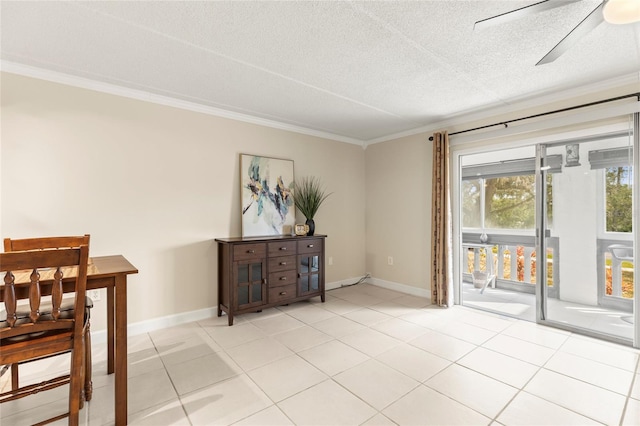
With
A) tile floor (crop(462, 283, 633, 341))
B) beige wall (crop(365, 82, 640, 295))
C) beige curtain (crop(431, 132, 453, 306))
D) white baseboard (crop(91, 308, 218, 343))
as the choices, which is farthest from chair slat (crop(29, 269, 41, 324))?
tile floor (crop(462, 283, 633, 341))

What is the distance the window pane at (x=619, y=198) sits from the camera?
2689mm

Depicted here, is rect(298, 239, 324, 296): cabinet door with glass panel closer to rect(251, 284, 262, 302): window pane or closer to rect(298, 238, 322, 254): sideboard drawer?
rect(298, 238, 322, 254): sideboard drawer

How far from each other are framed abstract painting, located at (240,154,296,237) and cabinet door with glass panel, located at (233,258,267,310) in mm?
476

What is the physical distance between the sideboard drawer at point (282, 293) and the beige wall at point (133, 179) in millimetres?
661

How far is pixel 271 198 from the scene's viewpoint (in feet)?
12.6

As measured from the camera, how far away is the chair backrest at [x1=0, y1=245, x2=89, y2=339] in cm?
136

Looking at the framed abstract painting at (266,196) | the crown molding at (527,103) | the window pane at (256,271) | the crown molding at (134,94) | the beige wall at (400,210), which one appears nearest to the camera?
the crown molding at (134,94)

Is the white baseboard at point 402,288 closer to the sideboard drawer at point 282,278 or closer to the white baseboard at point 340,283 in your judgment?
the white baseboard at point 340,283

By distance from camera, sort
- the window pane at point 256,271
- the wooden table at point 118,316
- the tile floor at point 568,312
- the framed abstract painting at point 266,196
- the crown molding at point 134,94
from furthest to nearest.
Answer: the framed abstract painting at point 266,196 < the window pane at point 256,271 < the tile floor at point 568,312 < the crown molding at point 134,94 < the wooden table at point 118,316

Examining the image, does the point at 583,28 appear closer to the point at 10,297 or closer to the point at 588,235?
the point at 588,235

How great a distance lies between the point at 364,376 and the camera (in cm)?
216

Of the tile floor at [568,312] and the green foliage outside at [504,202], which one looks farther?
the green foliage outside at [504,202]

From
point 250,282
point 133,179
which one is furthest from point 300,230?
point 133,179

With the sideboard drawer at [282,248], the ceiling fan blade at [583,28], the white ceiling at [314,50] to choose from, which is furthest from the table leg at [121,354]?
the ceiling fan blade at [583,28]
